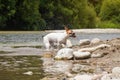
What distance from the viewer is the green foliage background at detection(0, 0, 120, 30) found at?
81.9 m

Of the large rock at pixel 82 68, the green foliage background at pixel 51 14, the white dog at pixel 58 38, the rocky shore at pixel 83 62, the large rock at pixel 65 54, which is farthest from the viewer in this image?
the green foliage background at pixel 51 14

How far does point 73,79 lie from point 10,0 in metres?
67.5

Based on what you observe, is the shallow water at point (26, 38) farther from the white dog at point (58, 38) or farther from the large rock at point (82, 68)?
the large rock at point (82, 68)

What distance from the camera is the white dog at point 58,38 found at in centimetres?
2594

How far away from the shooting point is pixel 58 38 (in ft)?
85.4

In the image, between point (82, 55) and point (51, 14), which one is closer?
point (82, 55)

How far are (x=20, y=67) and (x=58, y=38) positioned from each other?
7245 millimetres

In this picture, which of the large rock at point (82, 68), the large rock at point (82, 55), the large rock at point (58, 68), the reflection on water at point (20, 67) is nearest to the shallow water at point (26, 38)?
the reflection on water at point (20, 67)

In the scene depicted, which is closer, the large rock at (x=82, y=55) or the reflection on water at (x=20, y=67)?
the reflection on water at (x=20, y=67)

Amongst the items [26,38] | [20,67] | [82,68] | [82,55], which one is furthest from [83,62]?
[26,38]

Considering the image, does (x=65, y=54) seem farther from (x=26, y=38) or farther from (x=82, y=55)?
(x=26, y=38)

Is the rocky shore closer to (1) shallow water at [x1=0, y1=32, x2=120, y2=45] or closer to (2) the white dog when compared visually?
(2) the white dog

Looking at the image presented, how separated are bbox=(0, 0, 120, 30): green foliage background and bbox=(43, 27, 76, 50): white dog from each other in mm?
52160

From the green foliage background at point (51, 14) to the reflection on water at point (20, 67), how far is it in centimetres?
5649
